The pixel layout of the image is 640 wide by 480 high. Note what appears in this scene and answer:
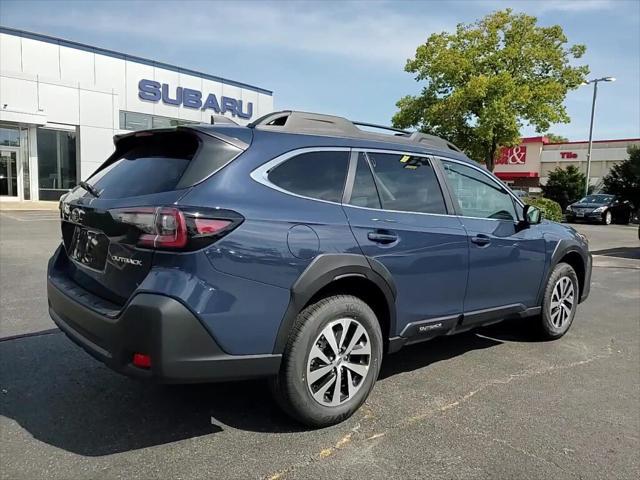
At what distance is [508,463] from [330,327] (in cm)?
122

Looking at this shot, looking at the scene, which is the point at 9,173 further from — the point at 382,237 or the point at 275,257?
the point at 275,257

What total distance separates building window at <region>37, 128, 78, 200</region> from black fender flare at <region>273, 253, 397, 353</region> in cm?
2621

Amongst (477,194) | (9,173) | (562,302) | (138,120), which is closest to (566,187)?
(138,120)

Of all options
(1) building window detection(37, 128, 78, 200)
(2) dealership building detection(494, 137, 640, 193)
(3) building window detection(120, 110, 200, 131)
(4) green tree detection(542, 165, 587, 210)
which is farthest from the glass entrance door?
(2) dealership building detection(494, 137, 640, 193)

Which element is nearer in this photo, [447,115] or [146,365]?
[146,365]

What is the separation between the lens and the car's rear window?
116 inches

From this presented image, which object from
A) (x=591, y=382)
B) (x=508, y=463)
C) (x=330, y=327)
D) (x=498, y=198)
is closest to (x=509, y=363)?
(x=591, y=382)

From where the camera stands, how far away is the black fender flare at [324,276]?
2995 millimetres

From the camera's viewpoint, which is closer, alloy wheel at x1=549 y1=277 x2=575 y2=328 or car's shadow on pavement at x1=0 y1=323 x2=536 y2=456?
car's shadow on pavement at x1=0 y1=323 x2=536 y2=456

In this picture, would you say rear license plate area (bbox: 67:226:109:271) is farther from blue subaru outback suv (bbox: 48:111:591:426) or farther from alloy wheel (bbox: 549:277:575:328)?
alloy wheel (bbox: 549:277:575:328)

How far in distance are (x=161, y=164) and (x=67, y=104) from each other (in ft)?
83.9

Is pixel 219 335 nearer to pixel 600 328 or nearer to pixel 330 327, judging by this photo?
pixel 330 327

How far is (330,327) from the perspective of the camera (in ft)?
10.5

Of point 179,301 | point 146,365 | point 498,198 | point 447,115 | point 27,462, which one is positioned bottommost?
point 27,462
